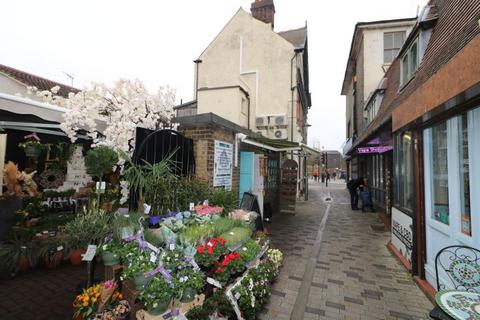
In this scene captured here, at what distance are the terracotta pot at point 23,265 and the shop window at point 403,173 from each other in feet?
22.0

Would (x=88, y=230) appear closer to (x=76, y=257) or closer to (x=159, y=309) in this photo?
(x=159, y=309)

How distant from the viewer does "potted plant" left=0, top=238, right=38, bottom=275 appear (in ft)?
12.4

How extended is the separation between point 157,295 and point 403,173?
17.5 ft

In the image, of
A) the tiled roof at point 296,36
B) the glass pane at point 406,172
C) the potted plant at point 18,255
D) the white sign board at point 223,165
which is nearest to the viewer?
the potted plant at point 18,255

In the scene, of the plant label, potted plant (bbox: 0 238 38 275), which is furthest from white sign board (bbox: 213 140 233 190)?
potted plant (bbox: 0 238 38 275)

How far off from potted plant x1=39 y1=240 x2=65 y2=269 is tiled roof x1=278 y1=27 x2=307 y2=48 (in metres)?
12.8

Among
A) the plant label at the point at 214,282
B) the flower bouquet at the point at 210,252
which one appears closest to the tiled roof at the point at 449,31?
the flower bouquet at the point at 210,252

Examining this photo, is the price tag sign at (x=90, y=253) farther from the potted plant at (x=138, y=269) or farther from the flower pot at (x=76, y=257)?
the flower pot at (x=76, y=257)

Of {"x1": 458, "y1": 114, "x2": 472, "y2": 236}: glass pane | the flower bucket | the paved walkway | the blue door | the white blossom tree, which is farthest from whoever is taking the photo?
the blue door

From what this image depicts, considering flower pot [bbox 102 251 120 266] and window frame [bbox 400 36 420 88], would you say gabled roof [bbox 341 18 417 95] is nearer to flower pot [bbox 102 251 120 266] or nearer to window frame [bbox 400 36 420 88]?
window frame [bbox 400 36 420 88]

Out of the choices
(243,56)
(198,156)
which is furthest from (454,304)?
(243,56)

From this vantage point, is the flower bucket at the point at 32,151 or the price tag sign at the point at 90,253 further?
the flower bucket at the point at 32,151

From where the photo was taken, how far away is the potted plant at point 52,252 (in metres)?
4.14

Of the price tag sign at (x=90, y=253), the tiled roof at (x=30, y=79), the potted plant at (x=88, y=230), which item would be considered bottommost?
the price tag sign at (x=90, y=253)
